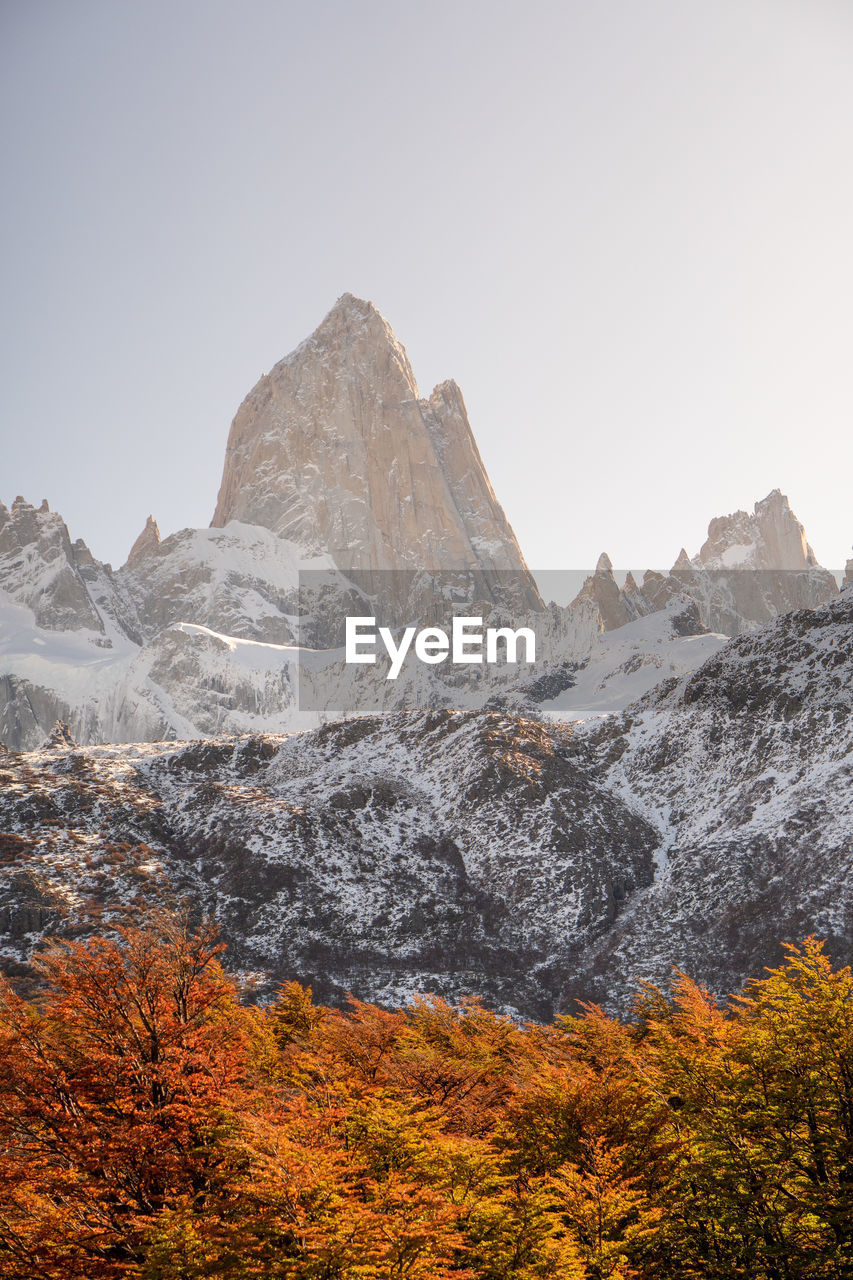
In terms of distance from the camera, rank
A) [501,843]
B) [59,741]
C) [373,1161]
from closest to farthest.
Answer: [373,1161] → [501,843] → [59,741]

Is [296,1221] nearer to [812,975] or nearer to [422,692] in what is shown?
[812,975]

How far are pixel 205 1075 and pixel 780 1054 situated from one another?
1373cm

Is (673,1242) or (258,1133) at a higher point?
(258,1133)

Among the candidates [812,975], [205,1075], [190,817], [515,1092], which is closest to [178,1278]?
[205,1075]

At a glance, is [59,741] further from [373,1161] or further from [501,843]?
[373,1161]

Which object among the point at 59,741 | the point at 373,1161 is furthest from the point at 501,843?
the point at 59,741

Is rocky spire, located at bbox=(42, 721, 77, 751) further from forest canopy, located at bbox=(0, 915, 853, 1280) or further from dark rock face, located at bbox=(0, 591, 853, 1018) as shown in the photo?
forest canopy, located at bbox=(0, 915, 853, 1280)

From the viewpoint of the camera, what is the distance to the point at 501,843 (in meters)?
82.9

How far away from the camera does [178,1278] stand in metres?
16.5

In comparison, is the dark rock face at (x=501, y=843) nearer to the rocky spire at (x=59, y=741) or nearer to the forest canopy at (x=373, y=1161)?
the rocky spire at (x=59, y=741)

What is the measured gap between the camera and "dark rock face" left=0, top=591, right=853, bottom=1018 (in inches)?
2584

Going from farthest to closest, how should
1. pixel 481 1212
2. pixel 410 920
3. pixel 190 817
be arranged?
pixel 190 817
pixel 410 920
pixel 481 1212

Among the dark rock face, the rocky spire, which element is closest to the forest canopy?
the dark rock face

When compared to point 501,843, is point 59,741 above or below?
above
